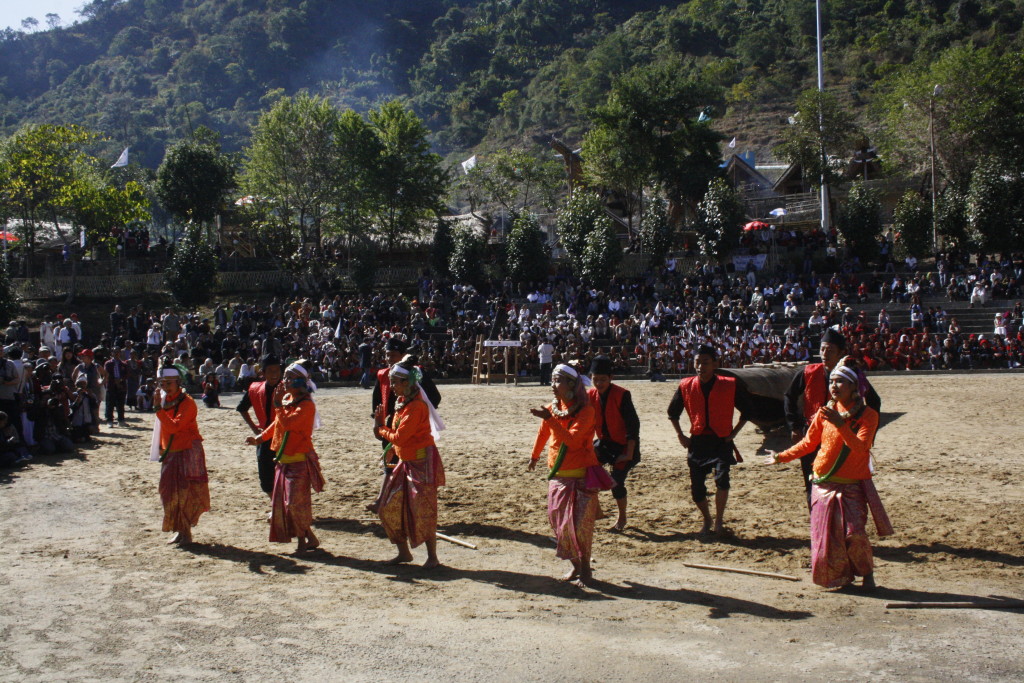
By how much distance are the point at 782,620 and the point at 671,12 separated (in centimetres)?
10725

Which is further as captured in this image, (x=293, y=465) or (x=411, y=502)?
(x=293, y=465)

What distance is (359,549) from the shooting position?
770 cm

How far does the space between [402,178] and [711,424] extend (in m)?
32.5

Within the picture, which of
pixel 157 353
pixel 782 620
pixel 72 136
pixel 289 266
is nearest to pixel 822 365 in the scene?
pixel 782 620

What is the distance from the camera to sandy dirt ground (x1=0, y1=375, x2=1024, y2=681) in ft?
16.8

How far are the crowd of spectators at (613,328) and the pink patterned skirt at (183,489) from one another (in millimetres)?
13547

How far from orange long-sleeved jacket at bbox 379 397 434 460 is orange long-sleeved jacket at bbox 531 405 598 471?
42.3 inches

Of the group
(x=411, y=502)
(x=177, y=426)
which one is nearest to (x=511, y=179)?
(x=177, y=426)

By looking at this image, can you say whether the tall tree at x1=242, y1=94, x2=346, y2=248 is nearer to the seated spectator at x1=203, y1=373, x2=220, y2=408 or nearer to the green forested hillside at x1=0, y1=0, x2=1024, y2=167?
the green forested hillside at x1=0, y1=0, x2=1024, y2=167

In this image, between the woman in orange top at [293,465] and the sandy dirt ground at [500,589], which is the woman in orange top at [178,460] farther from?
the woman in orange top at [293,465]

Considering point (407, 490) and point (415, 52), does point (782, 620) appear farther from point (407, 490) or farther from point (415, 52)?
point (415, 52)

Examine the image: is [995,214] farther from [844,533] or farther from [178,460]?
[178,460]

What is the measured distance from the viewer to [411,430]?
23.0 ft

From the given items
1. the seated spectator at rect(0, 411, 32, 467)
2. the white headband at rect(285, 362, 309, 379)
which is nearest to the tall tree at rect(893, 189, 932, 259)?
the seated spectator at rect(0, 411, 32, 467)
